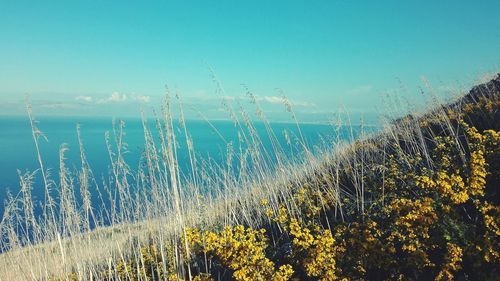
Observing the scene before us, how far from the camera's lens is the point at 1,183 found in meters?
42.0

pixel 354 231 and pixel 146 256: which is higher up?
pixel 354 231

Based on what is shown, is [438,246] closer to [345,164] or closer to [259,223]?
[259,223]

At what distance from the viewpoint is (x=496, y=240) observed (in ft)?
10.4

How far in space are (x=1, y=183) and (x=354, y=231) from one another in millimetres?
51256

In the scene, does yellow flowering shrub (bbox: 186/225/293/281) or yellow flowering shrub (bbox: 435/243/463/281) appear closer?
yellow flowering shrub (bbox: 435/243/463/281)

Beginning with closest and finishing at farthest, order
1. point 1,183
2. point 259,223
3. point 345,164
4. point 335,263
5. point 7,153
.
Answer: point 335,263
point 259,223
point 345,164
point 1,183
point 7,153

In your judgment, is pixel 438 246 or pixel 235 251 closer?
pixel 438 246

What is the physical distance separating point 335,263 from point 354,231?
17.3 inches

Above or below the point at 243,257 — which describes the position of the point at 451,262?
below

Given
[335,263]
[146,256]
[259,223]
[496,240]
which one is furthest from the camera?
[259,223]

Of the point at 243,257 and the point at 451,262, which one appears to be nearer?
the point at 451,262

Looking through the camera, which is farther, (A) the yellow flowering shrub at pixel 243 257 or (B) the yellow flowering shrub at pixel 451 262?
(A) the yellow flowering shrub at pixel 243 257

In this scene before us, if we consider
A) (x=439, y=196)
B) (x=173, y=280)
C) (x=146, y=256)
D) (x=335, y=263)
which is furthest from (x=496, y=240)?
(x=146, y=256)

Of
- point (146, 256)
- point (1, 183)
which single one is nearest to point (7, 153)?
point (1, 183)
